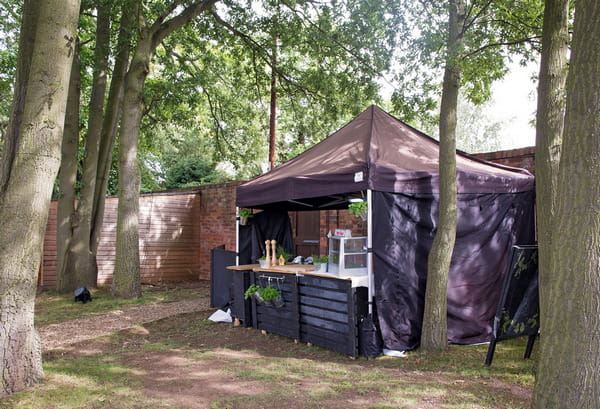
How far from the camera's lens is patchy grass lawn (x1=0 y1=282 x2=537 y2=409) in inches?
151

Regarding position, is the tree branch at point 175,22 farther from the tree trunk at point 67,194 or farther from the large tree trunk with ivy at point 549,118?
the large tree trunk with ivy at point 549,118

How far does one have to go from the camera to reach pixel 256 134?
17.1 m

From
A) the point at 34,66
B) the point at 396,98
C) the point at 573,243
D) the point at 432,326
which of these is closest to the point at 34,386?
the point at 34,66

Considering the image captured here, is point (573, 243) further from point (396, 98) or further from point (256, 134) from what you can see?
point (256, 134)

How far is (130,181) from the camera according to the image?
940 cm

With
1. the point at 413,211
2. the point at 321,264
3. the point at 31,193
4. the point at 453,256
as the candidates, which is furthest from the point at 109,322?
the point at 453,256

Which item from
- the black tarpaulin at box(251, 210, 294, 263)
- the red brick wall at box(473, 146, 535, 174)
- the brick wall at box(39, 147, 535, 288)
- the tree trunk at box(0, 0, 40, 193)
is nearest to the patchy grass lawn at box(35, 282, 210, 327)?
the brick wall at box(39, 147, 535, 288)

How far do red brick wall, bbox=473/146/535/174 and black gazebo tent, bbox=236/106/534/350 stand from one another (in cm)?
53

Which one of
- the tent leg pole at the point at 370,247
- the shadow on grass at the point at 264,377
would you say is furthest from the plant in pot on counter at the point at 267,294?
the tent leg pole at the point at 370,247

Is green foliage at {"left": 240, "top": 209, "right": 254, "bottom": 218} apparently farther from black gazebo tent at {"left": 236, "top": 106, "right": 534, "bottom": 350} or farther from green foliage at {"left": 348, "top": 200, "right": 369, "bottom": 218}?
green foliage at {"left": 348, "top": 200, "right": 369, "bottom": 218}

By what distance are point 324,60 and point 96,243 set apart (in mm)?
6405

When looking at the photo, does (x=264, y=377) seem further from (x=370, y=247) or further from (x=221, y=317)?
(x=221, y=317)

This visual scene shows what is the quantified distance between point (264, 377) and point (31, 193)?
2.64 meters

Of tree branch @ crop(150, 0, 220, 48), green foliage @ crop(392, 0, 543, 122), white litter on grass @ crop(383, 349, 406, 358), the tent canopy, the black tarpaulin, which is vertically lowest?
white litter on grass @ crop(383, 349, 406, 358)
